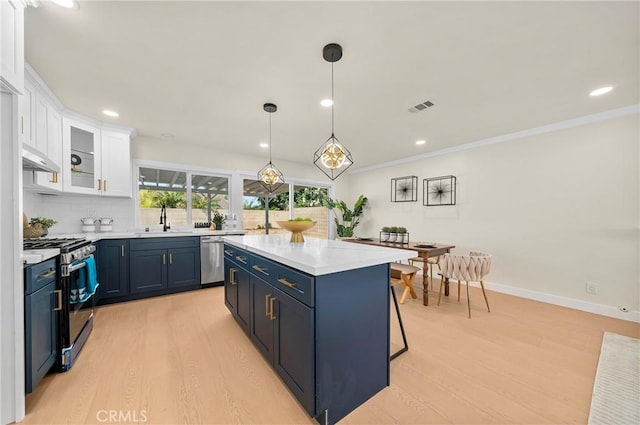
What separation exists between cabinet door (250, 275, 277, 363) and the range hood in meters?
2.14

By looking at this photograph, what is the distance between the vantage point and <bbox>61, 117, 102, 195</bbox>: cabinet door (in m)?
2.94

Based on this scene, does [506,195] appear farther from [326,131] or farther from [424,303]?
[326,131]

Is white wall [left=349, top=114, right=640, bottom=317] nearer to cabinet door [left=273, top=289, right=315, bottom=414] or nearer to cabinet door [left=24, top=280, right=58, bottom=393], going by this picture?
cabinet door [left=273, top=289, right=315, bottom=414]

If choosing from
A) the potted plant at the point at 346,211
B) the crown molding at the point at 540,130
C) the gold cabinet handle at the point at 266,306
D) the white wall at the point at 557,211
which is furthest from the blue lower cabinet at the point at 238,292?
the crown molding at the point at 540,130

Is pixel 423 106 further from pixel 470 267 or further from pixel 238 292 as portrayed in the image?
pixel 238 292

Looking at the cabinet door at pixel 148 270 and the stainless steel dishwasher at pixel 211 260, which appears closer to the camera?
the cabinet door at pixel 148 270

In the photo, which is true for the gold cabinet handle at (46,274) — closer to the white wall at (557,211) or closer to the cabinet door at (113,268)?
the cabinet door at (113,268)

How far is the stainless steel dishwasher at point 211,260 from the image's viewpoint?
3850 mm

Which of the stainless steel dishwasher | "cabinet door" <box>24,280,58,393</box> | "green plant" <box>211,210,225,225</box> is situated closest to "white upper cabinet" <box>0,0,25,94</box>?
"cabinet door" <box>24,280,58,393</box>

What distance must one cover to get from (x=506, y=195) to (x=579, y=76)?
76.0 inches

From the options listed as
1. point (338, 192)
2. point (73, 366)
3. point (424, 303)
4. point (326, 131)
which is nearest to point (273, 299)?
point (73, 366)

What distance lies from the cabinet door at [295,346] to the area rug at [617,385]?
1.66 metres

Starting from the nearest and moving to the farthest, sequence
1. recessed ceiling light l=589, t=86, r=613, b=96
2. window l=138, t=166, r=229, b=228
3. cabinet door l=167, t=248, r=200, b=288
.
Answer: recessed ceiling light l=589, t=86, r=613, b=96, cabinet door l=167, t=248, r=200, b=288, window l=138, t=166, r=229, b=228

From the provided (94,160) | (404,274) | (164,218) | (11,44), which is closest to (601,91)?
(404,274)
